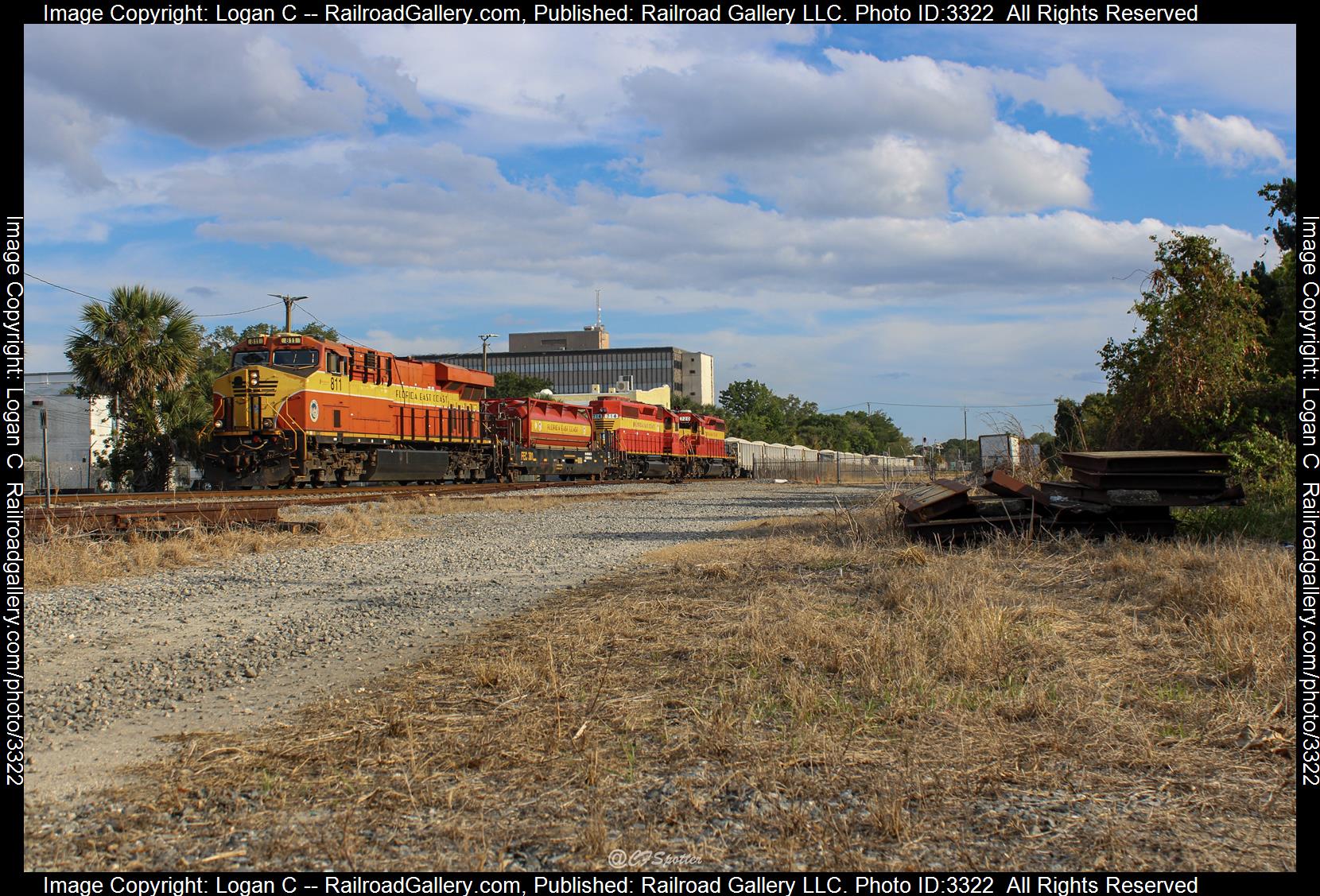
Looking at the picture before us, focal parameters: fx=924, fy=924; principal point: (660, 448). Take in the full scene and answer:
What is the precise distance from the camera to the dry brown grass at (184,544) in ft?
29.5

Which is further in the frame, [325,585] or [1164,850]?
[325,585]

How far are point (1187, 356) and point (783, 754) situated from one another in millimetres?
15121

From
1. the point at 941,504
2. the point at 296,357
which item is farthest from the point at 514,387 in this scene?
the point at 941,504

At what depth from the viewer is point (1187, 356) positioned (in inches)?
620

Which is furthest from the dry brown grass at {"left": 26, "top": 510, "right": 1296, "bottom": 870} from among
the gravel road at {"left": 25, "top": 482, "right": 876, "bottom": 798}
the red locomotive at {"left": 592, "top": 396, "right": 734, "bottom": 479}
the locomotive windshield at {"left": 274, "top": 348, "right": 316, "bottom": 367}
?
the red locomotive at {"left": 592, "top": 396, "right": 734, "bottom": 479}

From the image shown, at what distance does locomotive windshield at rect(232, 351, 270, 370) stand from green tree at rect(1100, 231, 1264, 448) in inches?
746

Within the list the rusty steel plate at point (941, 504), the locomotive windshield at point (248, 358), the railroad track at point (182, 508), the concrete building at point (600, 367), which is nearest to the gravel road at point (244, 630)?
the railroad track at point (182, 508)

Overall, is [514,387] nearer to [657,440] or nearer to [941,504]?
[657,440]

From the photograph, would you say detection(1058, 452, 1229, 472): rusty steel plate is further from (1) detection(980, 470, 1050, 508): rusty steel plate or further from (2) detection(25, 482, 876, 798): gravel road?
(2) detection(25, 482, 876, 798): gravel road

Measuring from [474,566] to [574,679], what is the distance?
576 centimetres

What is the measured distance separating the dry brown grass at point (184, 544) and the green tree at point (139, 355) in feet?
58.7

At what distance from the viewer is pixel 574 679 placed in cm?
475
